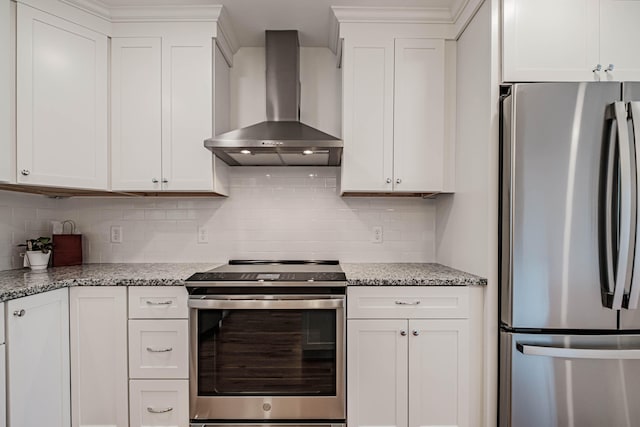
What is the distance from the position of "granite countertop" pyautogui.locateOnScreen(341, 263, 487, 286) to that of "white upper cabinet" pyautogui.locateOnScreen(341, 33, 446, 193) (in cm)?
50

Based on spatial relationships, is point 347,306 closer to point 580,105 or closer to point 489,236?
point 489,236

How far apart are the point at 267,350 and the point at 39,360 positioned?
1077 mm

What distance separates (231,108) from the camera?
2545 mm

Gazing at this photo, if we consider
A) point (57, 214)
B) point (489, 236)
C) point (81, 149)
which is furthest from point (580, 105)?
point (57, 214)

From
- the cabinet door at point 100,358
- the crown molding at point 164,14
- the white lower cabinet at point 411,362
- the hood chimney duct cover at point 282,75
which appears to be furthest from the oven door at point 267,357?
the crown molding at point 164,14

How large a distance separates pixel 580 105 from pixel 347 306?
1.43 m

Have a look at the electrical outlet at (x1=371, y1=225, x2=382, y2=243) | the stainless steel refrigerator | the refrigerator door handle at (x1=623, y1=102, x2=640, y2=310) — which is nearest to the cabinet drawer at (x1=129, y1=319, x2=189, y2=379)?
the electrical outlet at (x1=371, y1=225, x2=382, y2=243)

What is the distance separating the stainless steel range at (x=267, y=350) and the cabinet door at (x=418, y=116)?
2.73ft

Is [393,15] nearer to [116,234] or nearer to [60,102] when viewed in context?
[60,102]

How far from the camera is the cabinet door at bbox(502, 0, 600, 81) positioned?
5.55ft

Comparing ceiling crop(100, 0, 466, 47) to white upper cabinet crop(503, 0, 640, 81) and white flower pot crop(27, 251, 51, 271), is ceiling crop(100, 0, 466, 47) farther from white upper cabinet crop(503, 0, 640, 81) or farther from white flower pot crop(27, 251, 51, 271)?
white flower pot crop(27, 251, 51, 271)

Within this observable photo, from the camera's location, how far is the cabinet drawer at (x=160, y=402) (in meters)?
1.87

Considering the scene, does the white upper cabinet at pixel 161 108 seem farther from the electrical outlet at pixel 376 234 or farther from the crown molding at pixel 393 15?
the electrical outlet at pixel 376 234

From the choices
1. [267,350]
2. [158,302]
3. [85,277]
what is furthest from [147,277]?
[267,350]
